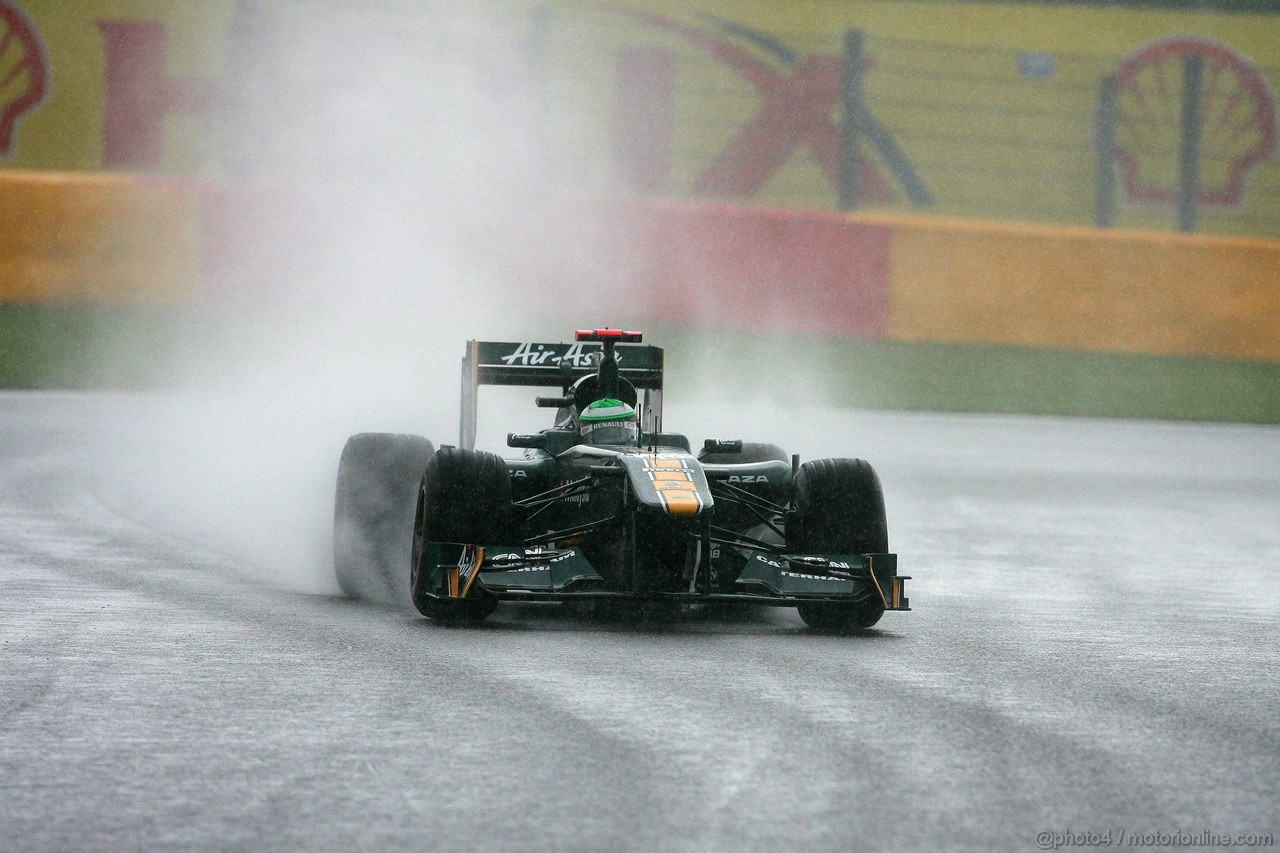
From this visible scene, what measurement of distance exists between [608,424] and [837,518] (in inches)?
46.9

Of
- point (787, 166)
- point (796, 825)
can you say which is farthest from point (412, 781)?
point (787, 166)

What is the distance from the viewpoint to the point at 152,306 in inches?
707

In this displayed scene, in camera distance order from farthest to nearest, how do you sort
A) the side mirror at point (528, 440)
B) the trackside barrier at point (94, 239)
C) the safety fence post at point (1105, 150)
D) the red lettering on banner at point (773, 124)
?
the red lettering on banner at point (773, 124) < the safety fence post at point (1105, 150) < the trackside barrier at point (94, 239) < the side mirror at point (528, 440)

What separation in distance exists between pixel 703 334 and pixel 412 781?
556 inches

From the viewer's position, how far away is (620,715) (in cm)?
577

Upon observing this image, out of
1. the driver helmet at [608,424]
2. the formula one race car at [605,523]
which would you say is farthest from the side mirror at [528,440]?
the driver helmet at [608,424]

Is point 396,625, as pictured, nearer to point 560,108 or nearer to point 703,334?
point 703,334

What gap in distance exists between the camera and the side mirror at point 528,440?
27.9ft

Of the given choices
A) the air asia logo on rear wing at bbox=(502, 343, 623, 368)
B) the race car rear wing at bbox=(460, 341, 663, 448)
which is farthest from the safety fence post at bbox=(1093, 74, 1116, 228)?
the air asia logo on rear wing at bbox=(502, 343, 623, 368)

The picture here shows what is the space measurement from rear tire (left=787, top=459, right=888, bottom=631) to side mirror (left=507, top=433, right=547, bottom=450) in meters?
1.17

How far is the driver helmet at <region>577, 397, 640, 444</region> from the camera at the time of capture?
863cm

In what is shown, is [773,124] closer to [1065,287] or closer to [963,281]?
[963,281]

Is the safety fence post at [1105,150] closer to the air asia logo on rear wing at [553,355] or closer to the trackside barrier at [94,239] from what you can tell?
the trackside barrier at [94,239]

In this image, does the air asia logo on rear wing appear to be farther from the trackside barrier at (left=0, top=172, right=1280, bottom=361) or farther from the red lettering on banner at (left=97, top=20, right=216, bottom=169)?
the red lettering on banner at (left=97, top=20, right=216, bottom=169)
